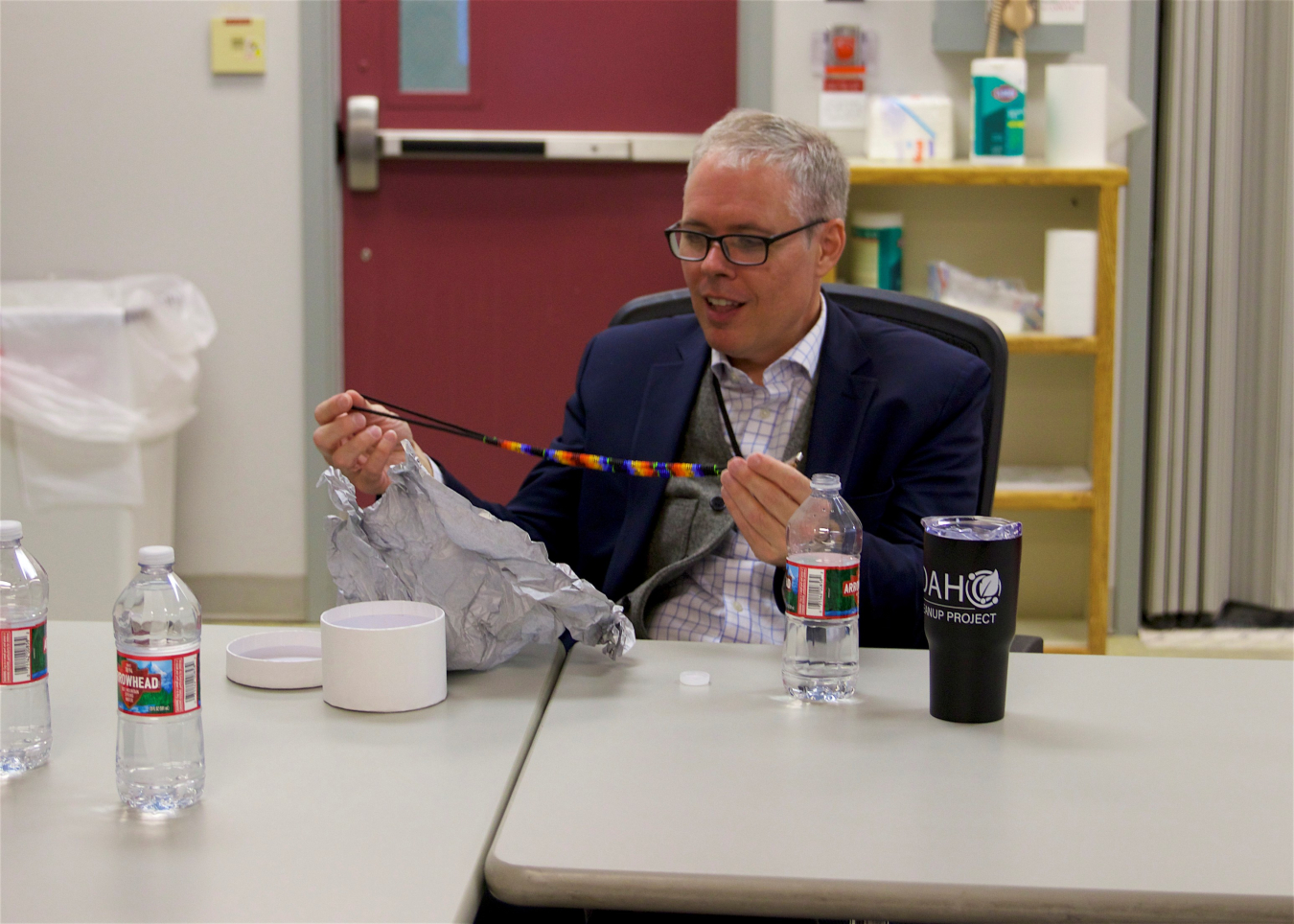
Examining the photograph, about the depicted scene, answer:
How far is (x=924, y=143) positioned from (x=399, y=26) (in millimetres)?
1410

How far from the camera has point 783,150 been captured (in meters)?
1.76

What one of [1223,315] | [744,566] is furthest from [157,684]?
[1223,315]

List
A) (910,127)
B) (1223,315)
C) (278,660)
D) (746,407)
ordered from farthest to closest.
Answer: (1223,315) < (910,127) < (746,407) < (278,660)

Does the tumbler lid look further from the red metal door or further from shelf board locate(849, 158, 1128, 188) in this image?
the red metal door

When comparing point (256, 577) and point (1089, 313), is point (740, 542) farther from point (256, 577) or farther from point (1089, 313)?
point (256, 577)

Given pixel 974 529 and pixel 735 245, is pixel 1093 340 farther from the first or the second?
pixel 974 529

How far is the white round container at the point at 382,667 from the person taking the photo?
1.15 meters

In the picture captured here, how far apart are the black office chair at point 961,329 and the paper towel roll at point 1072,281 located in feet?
3.92

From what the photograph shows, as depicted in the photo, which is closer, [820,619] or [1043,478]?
[820,619]

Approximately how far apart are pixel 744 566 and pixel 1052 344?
1.51 m

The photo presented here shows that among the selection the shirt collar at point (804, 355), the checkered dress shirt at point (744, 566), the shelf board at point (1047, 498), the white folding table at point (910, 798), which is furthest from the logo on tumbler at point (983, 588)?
the shelf board at point (1047, 498)

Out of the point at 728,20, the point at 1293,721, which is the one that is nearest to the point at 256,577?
the point at 728,20

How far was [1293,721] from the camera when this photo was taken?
1146 millimetres

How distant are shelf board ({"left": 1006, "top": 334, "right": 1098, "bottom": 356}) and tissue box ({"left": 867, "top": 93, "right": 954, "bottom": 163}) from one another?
50cm
